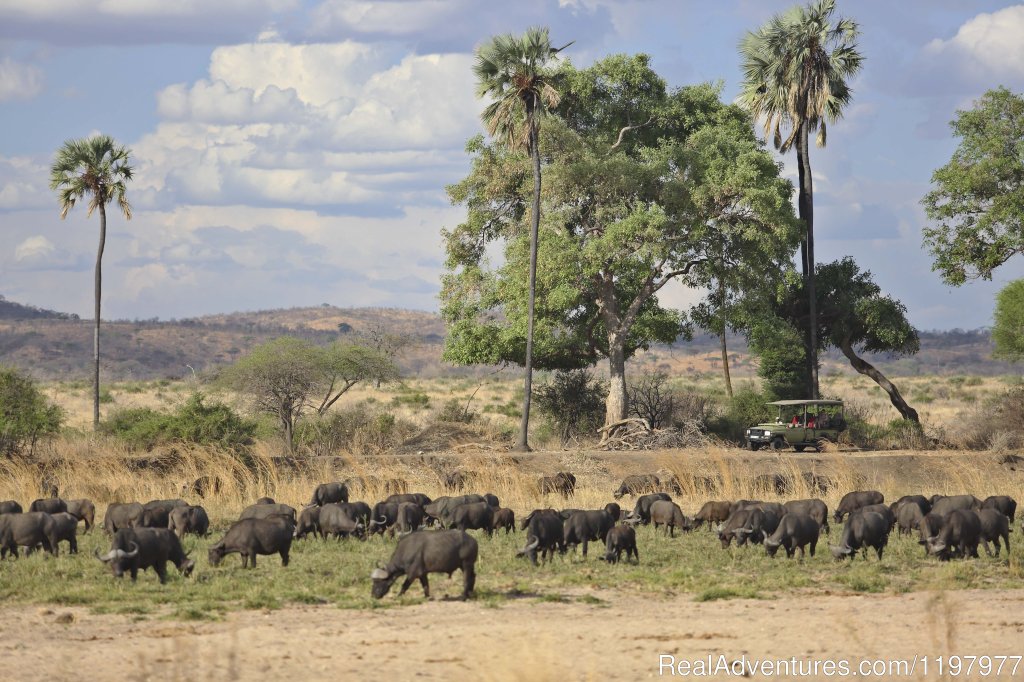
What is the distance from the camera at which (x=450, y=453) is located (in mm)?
36625

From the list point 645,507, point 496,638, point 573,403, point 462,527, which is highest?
point 573,403

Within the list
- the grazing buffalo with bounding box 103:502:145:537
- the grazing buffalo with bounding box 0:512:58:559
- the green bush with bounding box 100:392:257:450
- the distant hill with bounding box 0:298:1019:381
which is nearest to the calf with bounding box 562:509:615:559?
the grazing buffalo with bounding box 103:502:145:537

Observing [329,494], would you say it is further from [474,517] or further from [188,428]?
[188,428]

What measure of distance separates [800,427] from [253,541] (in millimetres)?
25009

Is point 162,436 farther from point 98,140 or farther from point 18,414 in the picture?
point 98,140

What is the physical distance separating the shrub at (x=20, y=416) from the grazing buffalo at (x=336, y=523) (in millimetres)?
16081

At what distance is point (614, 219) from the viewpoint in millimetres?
40438

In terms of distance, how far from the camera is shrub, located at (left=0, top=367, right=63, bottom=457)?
3356cm

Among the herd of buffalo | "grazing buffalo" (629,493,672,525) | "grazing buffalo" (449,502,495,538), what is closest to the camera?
the herd of buffalo

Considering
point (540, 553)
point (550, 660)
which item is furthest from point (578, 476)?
point (550, 660)

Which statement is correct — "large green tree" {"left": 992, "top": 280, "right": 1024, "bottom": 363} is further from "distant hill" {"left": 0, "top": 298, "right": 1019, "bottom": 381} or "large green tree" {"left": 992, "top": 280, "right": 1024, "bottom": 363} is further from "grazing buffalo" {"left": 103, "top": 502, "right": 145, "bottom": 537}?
"distant hill" {"left": 0, "top": 298, "right": 1019, "bottom": 381}

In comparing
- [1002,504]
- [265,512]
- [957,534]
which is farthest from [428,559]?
[1002,504]

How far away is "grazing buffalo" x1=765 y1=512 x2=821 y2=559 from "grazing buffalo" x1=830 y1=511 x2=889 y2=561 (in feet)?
1.24

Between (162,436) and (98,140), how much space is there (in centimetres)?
1048
